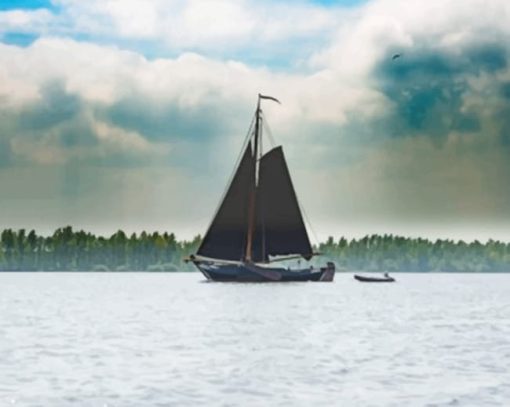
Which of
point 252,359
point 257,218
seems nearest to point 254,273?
point 257,218

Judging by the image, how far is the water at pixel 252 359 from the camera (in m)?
28.0

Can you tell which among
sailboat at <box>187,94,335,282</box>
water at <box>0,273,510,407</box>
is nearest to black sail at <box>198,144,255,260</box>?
sailboat at <box>187,94,335,282</box>

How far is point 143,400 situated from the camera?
88.5ft

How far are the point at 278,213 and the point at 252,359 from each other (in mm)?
55410

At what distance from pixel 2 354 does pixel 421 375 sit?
13.8 meters

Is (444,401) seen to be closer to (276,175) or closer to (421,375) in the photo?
(421,375)

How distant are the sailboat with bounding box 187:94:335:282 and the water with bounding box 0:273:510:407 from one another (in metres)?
28.3

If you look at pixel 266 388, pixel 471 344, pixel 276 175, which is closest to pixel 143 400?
pixel 266 388

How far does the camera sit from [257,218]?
9181cm

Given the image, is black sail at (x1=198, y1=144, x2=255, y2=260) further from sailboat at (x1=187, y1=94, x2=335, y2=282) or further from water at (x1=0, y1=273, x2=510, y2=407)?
water at (x1=0, y1=273, x2=510, y2=407)

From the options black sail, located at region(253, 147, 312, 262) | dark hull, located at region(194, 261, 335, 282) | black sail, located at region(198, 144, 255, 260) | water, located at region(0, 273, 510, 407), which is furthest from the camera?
dark hull, located at region(194, 261, 335, 282)

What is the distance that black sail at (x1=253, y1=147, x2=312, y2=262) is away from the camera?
90625 mm

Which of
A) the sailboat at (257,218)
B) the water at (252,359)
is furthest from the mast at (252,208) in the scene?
the water at (252,359)

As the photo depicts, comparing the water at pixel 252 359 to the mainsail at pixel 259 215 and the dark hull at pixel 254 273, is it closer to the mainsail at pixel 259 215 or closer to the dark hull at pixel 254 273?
the mainsail at pixel 259 215
